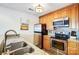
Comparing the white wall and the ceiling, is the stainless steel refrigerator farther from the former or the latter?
the ceiling

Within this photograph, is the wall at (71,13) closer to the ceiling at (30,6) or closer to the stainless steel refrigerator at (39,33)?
the ceiling at (30,6)

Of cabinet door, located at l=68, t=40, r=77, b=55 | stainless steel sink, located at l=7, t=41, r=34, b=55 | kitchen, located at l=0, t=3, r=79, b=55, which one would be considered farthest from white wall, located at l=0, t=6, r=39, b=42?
cabinet door, located at l=68, t=40, r=77, b=55

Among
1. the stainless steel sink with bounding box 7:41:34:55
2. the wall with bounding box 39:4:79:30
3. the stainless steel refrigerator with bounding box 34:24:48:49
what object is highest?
the wall with bounding box 39:4:79:30

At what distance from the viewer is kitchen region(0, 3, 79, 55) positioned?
1.70 metres

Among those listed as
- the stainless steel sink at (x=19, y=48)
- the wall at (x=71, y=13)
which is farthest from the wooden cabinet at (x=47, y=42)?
the wall at (x=71, y=13)

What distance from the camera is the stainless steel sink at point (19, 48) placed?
175cm

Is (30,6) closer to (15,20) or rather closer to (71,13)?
(15,20)

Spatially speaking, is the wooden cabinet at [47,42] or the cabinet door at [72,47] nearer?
the cabinet door at [72,47]

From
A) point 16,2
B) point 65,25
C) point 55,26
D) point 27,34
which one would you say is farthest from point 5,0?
point 65,25

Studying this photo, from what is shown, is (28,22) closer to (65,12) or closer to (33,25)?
(33,25)
